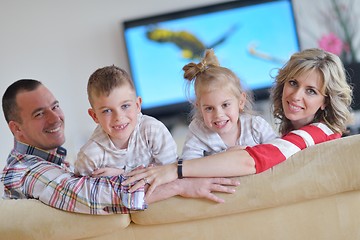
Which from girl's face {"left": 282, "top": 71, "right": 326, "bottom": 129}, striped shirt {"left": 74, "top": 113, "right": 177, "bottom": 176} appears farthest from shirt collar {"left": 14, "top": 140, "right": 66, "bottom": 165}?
girl's face {"left": 282, "top": 71, "right": 326, "bottom": 129}

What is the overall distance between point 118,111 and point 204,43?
349 centimetres

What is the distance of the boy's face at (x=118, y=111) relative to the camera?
69.2 inches

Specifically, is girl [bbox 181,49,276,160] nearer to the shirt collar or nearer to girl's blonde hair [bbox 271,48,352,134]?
girl's blonde hair [bbox 271,48,352,134]

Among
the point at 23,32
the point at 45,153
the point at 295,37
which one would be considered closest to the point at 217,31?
the point at 295,37

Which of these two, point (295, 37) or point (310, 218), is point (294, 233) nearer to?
point (310, 218)

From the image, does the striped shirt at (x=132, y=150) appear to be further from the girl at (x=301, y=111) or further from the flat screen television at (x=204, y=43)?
the flat screen television at (x=204, y=43)

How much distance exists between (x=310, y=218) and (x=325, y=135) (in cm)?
38

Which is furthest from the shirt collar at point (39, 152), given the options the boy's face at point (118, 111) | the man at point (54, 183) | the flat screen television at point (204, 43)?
the flat screen television at point (204, 43)

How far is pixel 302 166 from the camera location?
1.45 m

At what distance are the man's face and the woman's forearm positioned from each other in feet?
A: 3.13

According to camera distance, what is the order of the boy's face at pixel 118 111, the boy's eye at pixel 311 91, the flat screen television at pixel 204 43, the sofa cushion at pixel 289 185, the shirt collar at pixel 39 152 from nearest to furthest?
the sofa cushion at pixel 289 185, the boy's face at pixel 118 111, the boy's eye at pixel 311 91, the shirt collar at pixel 39 152, the flat screen television at pixel 204 43

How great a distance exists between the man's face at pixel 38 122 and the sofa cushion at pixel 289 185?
3.06 ft

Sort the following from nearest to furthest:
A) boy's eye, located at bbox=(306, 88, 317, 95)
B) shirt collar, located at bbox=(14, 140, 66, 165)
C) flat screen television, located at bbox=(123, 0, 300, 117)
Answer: boy's eye, located at bbox=(306, 88, 317, 95) < shirt collar, located at bbox=(14, 140, 66, 165) < flat screen television, located at bbox=(123, 0, 300, 117)

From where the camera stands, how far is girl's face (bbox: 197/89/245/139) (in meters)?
1.87
